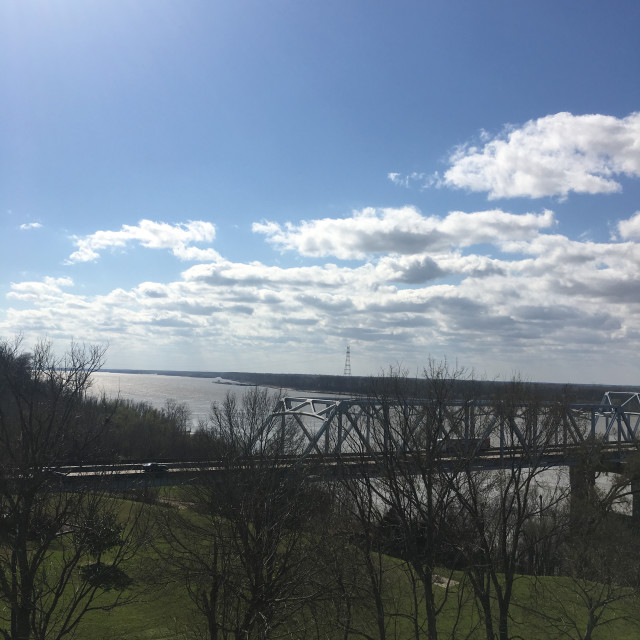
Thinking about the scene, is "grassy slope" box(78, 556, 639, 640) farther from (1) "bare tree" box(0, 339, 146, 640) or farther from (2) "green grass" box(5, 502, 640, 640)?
(1) "bare tree" box(0, 339, 146, 640)

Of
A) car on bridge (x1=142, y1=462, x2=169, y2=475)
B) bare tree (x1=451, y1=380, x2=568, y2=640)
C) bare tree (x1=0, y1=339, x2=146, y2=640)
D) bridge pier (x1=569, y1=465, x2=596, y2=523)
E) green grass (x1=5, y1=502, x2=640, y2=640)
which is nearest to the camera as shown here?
bare tree (x1=0, y1=339, x2=146, y2=640)

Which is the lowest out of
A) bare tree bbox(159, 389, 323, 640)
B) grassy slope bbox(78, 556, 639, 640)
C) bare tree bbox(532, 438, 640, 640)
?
grassy slope bbox(78, 556, 639, 640)

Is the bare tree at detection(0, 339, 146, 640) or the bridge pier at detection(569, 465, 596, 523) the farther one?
the bridge pier at detection(569, 465, 596, 523)

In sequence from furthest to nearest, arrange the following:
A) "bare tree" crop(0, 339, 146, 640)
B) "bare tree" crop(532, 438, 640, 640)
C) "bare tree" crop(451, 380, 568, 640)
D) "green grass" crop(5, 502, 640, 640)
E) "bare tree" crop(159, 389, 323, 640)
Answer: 1. "bare tree" crop(532, 438, 640, 640)
2. "green grass" crop(5, 502, 640, 640)
3. "bare tree" crop(451, 380, 568, 640)
4. "bare tree" crop(159, 389, 323, 640)
5. "bare tree" crop(0, 339, 146, 640)

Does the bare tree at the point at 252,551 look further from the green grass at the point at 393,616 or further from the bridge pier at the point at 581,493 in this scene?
the bridge pier at the point at 581,493

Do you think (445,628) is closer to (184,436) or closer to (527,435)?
(527,435)

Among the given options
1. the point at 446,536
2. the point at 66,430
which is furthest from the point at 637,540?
the point at 66,430

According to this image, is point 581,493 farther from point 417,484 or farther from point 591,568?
point 417,484

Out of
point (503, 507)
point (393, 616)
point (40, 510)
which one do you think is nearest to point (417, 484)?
point (503, 507)

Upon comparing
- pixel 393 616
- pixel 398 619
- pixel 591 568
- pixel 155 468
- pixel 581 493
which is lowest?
pixel 398 619

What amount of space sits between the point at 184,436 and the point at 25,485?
49.0 metres

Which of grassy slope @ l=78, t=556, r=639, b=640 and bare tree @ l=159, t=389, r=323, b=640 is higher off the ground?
bare tree @ l=159, t=389, r=323, b=640

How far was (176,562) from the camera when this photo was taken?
18344 millimetres

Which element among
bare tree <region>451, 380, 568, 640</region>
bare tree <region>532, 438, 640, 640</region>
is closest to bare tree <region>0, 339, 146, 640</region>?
bare tree <region>451, 380, 568, 640</region>
